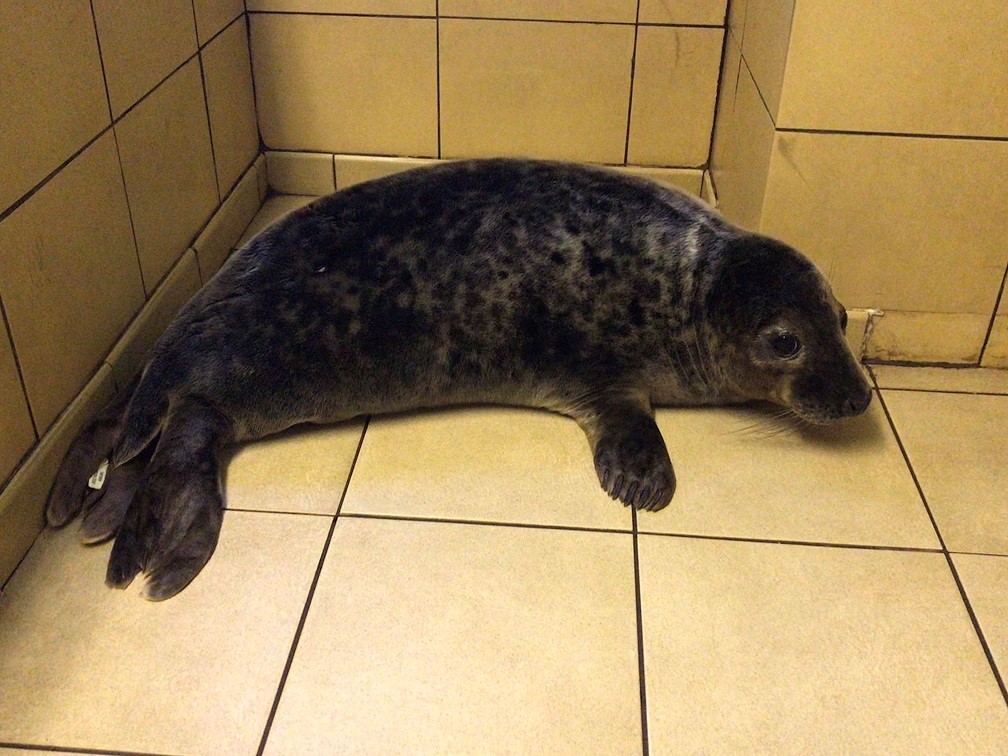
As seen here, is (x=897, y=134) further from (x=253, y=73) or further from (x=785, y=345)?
(x=253, y=73)

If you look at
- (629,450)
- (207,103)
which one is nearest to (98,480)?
(629,450)

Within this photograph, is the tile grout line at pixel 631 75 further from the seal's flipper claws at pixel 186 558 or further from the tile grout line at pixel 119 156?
the seal's flipper claws at pixel 186 558

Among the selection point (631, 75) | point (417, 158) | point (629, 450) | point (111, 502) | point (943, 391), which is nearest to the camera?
point (111, 502)

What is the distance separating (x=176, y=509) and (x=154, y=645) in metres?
0.24

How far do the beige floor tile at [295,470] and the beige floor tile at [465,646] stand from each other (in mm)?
98

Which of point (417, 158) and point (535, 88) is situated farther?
point (417, 158)

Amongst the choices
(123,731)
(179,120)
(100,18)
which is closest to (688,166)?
(179,120)

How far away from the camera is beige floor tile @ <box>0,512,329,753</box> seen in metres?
1.33

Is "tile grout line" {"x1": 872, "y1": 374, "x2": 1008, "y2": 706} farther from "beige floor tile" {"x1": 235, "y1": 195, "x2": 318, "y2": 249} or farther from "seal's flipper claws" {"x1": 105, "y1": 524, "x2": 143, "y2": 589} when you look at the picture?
"beige floor tile" {"x1": 235, "y1": 195, "x2": 318, "y2": 249}

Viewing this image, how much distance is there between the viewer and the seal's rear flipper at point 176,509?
5.09 ft

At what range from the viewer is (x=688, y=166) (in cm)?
268

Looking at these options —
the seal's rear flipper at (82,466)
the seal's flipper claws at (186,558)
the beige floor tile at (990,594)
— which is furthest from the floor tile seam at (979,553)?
the seal's rear flipper at (82,466)

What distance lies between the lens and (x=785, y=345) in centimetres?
179

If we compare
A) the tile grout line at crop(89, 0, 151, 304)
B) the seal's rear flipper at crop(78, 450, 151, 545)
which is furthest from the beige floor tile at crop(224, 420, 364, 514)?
the tile grout line at crop(89, 0, 151, 304)
